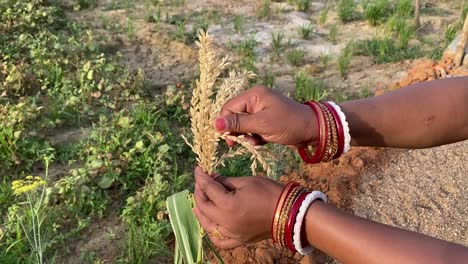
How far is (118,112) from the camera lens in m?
3.74

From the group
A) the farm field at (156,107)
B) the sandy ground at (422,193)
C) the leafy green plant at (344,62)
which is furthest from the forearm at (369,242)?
the leafy green plant at (344,62)

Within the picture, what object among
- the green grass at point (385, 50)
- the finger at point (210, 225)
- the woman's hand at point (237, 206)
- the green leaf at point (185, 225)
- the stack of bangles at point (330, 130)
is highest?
the stack of bangles at point (330, 130)

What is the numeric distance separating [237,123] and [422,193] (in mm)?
1904

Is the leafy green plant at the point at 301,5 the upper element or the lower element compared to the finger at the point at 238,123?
lower

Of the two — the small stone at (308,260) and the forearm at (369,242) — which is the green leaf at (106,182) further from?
the forearm at (369,242)

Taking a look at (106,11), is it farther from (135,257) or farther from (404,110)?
(404,110)

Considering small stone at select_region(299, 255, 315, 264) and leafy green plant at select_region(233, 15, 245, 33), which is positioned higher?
leafy green plant at select_region(233, 15, 245, 33)

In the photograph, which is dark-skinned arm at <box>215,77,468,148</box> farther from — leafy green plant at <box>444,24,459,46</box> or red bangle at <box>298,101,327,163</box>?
leafy green plant at <box>444,24,459,46</box>

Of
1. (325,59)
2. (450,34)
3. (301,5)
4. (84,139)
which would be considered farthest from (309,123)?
(301,5)

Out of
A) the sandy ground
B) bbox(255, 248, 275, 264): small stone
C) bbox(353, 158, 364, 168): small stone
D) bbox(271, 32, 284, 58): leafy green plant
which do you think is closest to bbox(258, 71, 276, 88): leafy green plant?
bbox(271, 32, 284, 58): leafy green plant

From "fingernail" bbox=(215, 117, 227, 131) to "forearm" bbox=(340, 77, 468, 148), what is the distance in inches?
19.9

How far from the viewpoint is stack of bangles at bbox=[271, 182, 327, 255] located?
1.54 meters

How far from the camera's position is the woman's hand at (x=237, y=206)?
62.2 inches

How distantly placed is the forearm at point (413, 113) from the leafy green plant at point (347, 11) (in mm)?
3635
